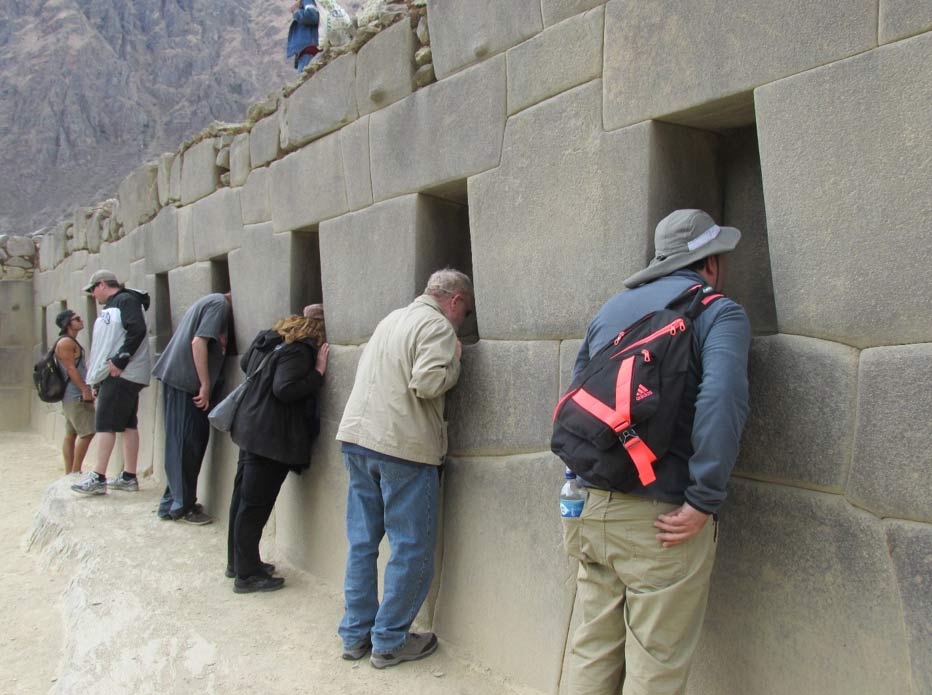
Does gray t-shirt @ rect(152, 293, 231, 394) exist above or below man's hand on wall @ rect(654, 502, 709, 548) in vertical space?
above

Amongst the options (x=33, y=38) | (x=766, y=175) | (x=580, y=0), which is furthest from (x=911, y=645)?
(x=33, y=38)

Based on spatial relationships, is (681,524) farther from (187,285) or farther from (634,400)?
(187,285)

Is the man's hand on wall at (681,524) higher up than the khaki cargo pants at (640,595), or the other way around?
the man's hand on wall at (681,524)

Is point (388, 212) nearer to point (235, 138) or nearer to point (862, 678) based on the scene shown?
point (235, 138)

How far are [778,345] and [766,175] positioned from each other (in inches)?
18.6

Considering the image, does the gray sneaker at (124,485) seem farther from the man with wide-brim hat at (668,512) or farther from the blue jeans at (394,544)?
the man with wide-brim hat at (668,512)

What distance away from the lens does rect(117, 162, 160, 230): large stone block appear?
6504 mm

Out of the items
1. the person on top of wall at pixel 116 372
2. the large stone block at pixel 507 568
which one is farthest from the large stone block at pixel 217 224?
the large stone block at pixel 507 568

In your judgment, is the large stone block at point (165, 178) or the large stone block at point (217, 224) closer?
the large stone block at point (217, 224)

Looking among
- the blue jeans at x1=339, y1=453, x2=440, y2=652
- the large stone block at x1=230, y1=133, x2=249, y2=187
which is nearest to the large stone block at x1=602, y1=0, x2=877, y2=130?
the blue jeans at x1=339, y1=453, x2=440, y2=652

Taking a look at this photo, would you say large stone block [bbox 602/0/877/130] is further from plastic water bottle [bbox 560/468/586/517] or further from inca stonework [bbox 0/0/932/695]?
plastic water bottle [bbox 560/468/586/517]

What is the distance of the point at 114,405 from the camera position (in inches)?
233

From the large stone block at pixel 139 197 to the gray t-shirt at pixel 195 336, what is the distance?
1.87m

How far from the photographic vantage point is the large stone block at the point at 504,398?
2.82 meters
